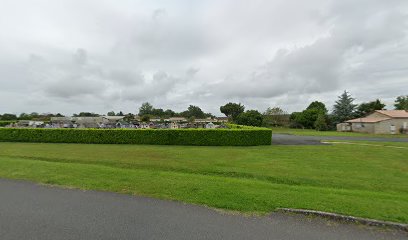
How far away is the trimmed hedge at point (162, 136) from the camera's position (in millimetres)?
19781

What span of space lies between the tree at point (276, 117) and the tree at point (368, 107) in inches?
671

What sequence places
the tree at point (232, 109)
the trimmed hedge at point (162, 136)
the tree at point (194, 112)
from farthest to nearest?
the tree at point (194, 112), the tree at point (232, 109), the trimmed hedge at point (162, 136)

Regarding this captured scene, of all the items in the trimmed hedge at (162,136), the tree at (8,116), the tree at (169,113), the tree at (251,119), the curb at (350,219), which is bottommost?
the curb at (350,219)

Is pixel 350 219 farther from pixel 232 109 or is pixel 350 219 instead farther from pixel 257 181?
pixel 232 109

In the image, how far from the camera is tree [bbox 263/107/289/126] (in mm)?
65000

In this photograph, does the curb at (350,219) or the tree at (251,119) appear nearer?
the curb at (350,219)

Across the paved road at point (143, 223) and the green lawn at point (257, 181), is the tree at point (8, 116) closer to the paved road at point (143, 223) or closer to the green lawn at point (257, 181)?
the green lawn at point (257, 181)

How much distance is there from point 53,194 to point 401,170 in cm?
1347

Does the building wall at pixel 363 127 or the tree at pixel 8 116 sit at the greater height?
the tree at pixel 8 116

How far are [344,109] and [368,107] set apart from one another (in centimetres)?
919

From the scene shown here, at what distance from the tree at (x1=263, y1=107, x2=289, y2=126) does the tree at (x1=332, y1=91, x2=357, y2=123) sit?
40.0ft

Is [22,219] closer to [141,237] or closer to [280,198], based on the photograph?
[141,237]

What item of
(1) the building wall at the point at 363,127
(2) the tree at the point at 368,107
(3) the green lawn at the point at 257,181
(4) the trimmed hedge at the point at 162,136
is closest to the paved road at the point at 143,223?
(3) the green lawn at the point at 257,181

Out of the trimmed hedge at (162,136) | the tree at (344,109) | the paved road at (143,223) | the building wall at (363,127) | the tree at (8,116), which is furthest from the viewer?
the tree at (8,116)
